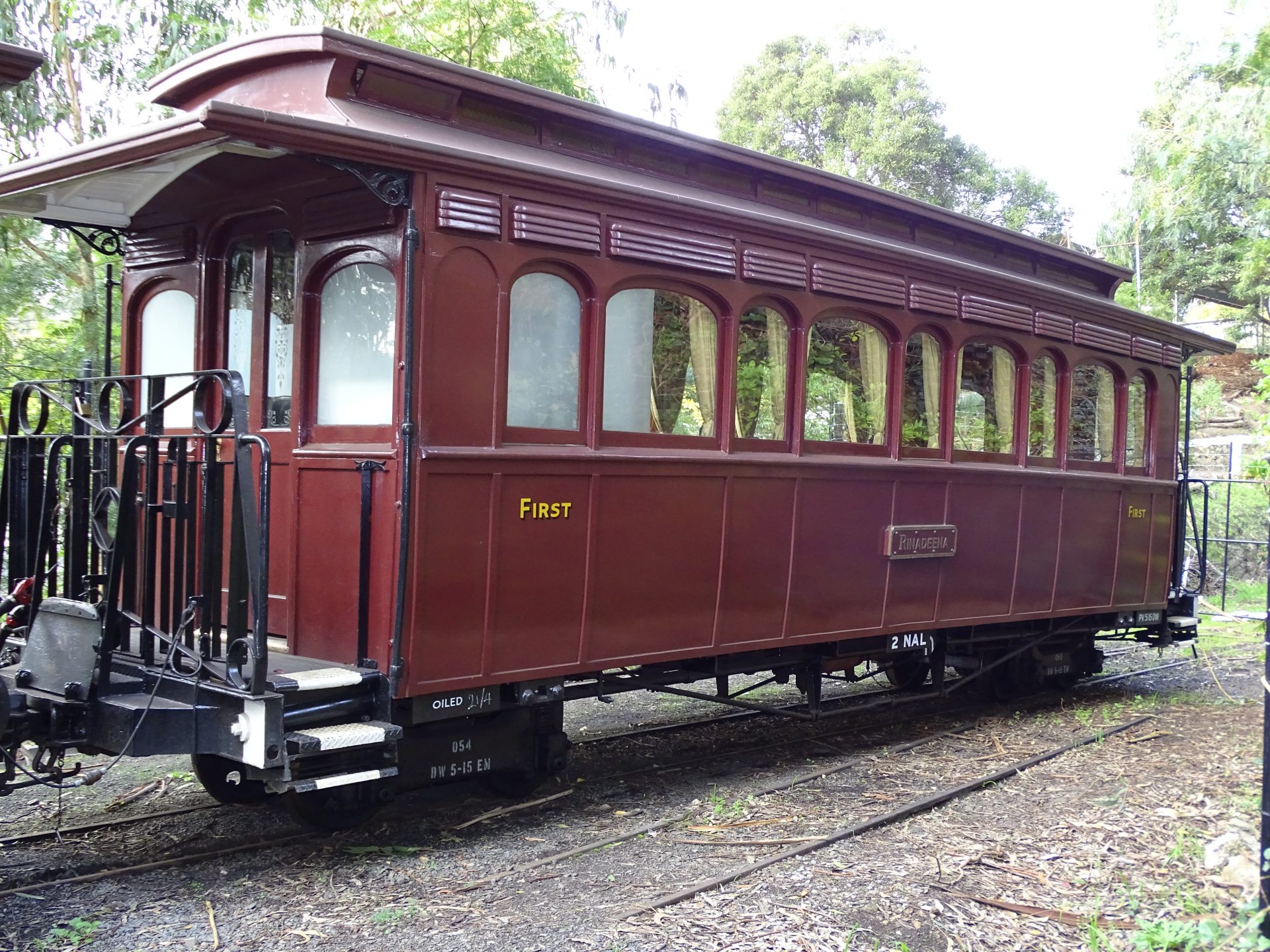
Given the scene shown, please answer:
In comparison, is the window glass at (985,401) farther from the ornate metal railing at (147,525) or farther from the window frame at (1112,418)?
the ornate metal railing at (147,525)

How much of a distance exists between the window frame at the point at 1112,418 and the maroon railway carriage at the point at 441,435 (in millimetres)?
1758

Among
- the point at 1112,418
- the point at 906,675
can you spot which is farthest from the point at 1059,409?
the point at 906,675

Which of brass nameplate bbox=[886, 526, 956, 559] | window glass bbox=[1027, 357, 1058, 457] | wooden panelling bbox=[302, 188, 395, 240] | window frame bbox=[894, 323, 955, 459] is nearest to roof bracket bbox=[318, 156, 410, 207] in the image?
wooden panelling bbox=[302, 188, 395, 240]

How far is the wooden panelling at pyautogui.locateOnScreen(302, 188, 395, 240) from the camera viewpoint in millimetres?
5129

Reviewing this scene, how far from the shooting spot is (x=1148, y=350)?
9844mm

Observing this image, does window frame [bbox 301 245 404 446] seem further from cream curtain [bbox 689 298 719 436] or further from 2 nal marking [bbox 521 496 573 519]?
cream curtain [bbox 689 298 719 436]

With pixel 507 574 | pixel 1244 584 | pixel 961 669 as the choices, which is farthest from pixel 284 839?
pixel 1244 584

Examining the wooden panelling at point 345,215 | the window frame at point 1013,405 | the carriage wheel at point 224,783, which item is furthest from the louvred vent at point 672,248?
the carriage wheel at point 224,783

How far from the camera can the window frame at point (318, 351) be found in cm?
523

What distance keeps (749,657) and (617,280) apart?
97.6 inches

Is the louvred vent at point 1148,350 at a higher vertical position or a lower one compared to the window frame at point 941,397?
higher

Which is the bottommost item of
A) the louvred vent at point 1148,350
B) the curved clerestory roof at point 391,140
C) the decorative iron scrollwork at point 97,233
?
the louvred vent at point 1148,350

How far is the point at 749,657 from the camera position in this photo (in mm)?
6789

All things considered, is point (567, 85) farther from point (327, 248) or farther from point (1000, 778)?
point (1000, 778)
